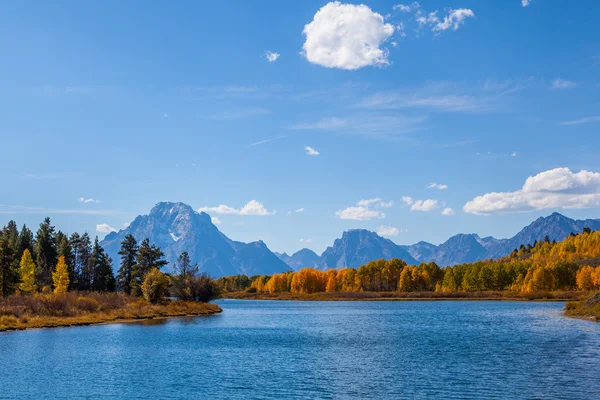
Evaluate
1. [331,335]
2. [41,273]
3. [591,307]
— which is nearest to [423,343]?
[331,335]

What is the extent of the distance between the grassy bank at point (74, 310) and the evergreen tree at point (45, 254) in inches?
1723

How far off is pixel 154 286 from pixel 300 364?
239 ft

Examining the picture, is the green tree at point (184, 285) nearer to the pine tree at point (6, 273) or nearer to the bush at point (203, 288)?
the bush at point (203, 288)

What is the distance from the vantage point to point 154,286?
11731 centimetres

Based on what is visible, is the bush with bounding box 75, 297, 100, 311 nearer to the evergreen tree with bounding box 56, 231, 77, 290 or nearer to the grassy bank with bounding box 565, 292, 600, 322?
the evergreen tree with bounding box 56, 231, 77, 290

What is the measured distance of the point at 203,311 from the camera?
128 m

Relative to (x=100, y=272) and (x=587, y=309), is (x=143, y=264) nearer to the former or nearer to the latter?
(x=100, y=272)

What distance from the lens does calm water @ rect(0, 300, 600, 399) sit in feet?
125

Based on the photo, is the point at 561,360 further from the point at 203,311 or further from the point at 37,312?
the point at 203,311

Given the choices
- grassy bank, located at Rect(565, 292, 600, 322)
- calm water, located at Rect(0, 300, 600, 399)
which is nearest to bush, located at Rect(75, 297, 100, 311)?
calm water, located at Rect(0, 300, 600, 399)

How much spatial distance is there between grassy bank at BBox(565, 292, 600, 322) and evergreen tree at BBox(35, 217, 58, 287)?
→ 122 m

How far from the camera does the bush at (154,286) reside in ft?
383

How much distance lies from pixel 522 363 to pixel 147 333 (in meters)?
48.2

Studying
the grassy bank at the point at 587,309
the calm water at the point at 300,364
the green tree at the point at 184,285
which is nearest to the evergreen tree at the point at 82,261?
the green tree at the point at 184,285
